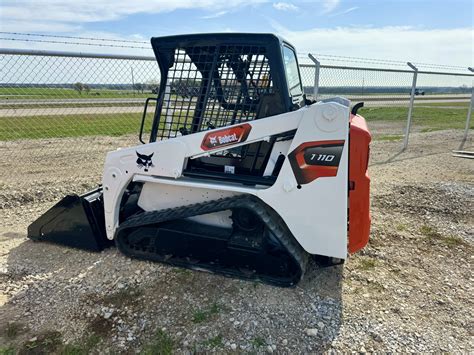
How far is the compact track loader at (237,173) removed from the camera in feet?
9.21

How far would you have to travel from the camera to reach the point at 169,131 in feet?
11.1

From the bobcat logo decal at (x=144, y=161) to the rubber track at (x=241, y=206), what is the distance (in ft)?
1.44

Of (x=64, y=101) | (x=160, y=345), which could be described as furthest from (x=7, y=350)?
(x=64, y=101)

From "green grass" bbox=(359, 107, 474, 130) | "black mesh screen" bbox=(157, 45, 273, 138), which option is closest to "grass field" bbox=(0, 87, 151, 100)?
"black mesh screen" bbox=(157, 45, 273, 138)

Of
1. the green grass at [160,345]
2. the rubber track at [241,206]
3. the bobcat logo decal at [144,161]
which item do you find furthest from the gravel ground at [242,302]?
the bobcat logo decal at [144,161]

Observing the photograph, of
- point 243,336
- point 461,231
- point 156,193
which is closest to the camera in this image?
point 243,336

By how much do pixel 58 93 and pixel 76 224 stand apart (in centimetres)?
358

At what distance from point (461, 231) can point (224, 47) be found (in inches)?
140

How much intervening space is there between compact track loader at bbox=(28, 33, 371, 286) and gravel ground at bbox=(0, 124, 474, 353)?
0.88ft

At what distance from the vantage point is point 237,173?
10.4 ft

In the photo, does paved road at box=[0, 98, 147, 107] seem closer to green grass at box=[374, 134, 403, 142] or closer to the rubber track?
the rubber track

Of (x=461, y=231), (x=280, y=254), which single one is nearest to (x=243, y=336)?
(x=280, y=254)

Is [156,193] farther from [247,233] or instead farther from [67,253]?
[67,253]

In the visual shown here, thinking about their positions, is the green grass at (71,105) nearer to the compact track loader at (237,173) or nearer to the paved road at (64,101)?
the paved road at (64,101)
